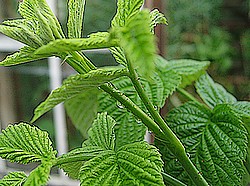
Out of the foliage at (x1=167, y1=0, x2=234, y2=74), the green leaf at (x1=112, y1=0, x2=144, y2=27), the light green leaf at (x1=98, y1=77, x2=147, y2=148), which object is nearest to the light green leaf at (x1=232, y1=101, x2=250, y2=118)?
the light green leaf at (x1=98, y1=77, x2=147, y2=148)

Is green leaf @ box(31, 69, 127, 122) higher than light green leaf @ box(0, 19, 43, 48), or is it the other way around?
light green leaf @ box(0, 19, 43, 48)

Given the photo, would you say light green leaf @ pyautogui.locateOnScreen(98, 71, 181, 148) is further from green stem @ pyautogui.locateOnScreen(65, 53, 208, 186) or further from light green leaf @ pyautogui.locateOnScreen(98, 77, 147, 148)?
green stem @ pyautogui.locateOnScreen(65, 53, 208, 186)

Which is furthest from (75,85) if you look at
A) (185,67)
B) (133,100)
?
(185,67)

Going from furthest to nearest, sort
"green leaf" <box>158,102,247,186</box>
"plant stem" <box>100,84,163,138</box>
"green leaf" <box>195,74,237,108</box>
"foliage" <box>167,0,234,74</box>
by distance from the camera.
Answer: "foliage" <box>167,0,234,74</box> < "green leaf" <box>195,74,237,108</box> < "green leaf" <box>158,102,247,186</box> < "plant stem" <box>100,84,163,138</box>

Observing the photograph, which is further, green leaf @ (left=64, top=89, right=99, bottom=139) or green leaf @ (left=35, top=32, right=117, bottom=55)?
green leaf @ (left=64, top=89, right=99, bottom=139)

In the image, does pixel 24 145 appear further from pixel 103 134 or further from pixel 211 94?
pixel 211 94

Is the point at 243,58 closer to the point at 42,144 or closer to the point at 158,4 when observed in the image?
the point at 158,4

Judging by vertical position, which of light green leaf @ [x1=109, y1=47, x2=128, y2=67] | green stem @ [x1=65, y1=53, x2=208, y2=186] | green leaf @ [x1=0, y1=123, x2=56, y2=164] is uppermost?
light green leaf @ [x1=109, y1=47, x2=128, y2=67]

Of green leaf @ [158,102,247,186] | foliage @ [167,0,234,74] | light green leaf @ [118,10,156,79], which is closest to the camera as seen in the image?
light green leaf @ [118,10,156,79]
